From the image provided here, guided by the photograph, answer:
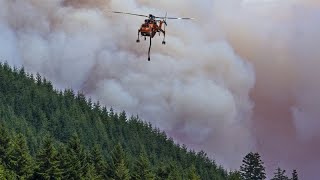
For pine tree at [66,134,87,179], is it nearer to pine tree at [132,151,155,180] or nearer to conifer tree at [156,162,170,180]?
pine tree at [132,151,155,180]

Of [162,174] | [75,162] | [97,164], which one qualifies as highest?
[162,174]

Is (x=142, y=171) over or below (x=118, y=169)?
over

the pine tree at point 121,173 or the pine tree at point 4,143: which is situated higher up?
the pine tree at point 121,173

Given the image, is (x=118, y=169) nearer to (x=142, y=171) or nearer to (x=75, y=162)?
(x=142, y=171)

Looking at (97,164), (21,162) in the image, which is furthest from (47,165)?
(97,164)

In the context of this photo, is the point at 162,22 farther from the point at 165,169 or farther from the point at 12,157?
the point at 165,169

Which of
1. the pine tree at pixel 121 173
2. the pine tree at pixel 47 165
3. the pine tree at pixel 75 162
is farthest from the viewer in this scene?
the pine tree at pixel 121 173

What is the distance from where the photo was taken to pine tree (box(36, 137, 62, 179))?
87750 millimetres

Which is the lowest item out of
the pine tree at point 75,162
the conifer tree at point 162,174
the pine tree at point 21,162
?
the pine tree at point 21,162

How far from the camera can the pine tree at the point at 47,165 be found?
3455 inches

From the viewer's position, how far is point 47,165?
290ft

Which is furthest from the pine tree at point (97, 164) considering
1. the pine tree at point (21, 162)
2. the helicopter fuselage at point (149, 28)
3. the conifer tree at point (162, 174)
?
the helicopter fuselage at point (149, 28)

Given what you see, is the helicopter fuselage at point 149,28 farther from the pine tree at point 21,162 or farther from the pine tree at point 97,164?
the pine tree at point 97,164

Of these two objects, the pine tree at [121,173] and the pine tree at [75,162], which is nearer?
the pine tree at [75,162]
